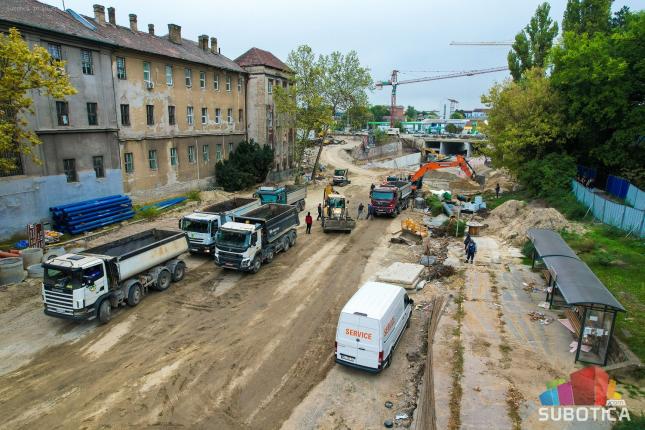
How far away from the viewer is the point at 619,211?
24.5 meters

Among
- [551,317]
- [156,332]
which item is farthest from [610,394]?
[156,332]

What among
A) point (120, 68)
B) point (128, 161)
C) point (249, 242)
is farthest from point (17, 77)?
point (128, 161)

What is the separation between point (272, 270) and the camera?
2167 centimetres

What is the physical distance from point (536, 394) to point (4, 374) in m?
15.6

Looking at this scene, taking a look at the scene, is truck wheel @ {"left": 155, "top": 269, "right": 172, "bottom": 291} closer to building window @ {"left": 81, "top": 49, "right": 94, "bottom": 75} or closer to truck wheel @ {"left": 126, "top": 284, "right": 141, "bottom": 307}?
truck wheel @ {"left": 126, "top": 284, "right": 141, "bottom": 307}

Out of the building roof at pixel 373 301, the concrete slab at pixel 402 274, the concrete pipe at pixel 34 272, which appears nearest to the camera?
the building roof at pixel 373 301

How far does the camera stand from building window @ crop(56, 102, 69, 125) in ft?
86.3

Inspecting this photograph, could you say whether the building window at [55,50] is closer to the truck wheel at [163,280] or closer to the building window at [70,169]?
the building window at [70,169]

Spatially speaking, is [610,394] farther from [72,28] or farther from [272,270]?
[72,28]

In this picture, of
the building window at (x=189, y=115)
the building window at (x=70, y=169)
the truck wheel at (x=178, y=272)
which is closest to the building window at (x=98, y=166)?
the building window at (x=70, y=169)

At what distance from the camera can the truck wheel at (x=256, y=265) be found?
20.8m

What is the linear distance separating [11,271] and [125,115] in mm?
16524

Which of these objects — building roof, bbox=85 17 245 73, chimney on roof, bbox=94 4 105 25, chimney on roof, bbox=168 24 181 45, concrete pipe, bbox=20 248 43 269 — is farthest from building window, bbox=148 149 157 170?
concrete pipe, bbox=20 248 43 269

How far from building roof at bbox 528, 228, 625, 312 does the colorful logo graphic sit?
2.06m
